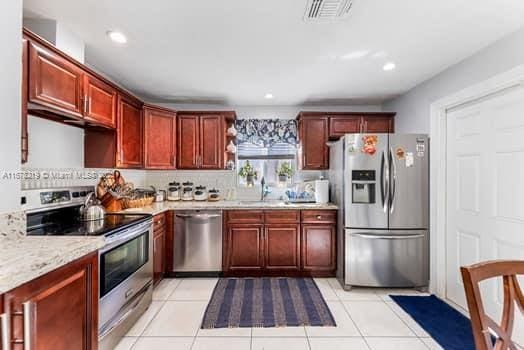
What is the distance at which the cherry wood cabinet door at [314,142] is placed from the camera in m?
4.08

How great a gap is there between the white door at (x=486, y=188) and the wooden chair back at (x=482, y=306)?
1.51m

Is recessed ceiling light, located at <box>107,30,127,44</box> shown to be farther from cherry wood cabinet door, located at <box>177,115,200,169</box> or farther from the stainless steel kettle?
cherry wood cabinet door, located at <box>177,115,200,169</box>

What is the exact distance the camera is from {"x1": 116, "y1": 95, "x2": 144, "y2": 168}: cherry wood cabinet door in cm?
309

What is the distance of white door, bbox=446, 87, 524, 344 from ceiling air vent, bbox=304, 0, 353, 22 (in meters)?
1.51

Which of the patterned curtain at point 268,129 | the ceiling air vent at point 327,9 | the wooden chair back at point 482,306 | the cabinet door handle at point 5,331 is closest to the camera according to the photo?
the wooden chair back at point 482,306

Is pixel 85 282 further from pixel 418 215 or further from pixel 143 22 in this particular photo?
pixel 418 215

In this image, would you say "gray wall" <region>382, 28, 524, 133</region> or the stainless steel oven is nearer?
the stainless steel oven

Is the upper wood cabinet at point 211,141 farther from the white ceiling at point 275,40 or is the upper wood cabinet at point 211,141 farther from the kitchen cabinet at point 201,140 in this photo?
the white ceiling at point 275,40

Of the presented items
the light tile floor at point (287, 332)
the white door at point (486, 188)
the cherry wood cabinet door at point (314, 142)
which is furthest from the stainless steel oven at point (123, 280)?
the white door at point (486, 188)

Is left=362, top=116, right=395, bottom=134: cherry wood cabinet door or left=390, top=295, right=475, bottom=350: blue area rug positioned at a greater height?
left=362, top=116, right=395, bottom=134: cherry wood cabinet door

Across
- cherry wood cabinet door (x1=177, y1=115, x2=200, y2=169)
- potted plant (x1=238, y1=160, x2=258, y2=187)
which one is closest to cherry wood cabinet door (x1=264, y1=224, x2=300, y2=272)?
potted plant (x1=238, y1=160, x2=258, y2=187)

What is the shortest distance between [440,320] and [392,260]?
2.39 feet

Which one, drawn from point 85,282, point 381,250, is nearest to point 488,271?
point 85,282

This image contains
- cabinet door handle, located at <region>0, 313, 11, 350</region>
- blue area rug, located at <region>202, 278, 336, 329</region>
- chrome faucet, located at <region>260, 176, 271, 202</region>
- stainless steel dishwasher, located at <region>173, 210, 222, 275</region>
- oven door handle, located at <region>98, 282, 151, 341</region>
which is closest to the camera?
cabinet door handle, located at <region>0, 313, 11, 350</region>
